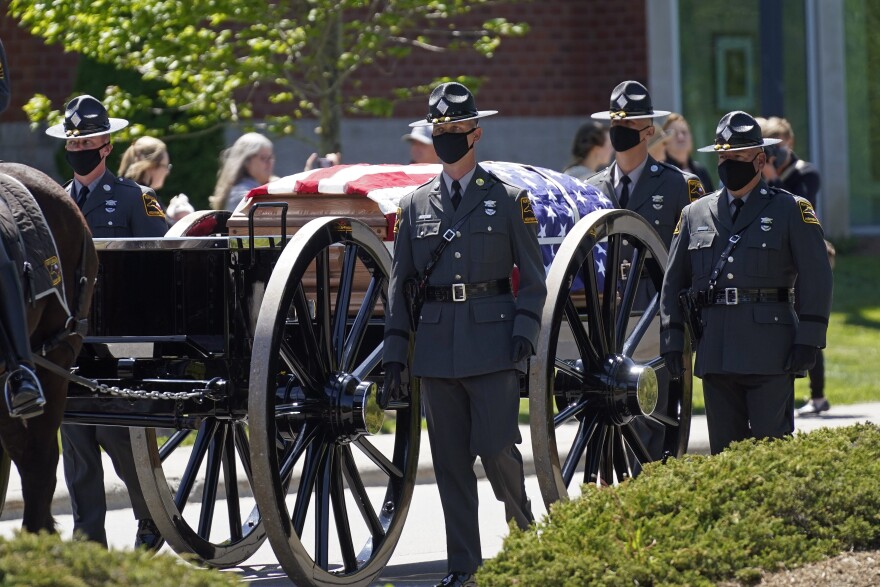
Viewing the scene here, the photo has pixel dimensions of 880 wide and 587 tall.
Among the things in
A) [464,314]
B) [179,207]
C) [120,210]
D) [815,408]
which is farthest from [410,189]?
[815,408]

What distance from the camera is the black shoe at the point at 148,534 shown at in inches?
273

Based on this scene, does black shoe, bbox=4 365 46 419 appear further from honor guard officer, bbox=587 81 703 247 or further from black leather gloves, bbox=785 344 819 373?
honor guard officer, bbox=587 81 703 247

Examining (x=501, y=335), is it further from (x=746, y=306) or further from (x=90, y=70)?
(x=90, y=70)

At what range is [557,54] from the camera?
699 inches

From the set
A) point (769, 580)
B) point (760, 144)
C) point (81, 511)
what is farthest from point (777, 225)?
point (81, 511)

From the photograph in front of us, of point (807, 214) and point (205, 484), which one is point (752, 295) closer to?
point (807, 214)

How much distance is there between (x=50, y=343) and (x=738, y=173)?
282 cm

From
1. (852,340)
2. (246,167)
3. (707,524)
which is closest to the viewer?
(707,524)

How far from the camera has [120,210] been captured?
702 cm

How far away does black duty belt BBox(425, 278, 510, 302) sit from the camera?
5.94 metres

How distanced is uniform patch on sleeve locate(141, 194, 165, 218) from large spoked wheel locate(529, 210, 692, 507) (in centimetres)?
191

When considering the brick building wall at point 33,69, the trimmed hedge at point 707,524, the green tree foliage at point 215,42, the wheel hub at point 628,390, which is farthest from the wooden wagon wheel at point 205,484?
the brick building wall at point 33,69

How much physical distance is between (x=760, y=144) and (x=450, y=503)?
6.39ft

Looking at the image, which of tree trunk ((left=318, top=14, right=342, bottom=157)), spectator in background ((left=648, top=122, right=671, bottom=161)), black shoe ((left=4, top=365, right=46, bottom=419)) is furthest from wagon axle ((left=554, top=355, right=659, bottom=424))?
tree trunk ((left=318, top=14, right=342, bottom=157))
